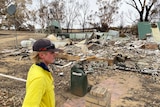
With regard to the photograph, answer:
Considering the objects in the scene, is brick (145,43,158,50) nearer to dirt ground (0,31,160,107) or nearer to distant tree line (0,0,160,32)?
dirt ground (0,31,160,107)

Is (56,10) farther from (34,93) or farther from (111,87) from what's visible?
(34,93)

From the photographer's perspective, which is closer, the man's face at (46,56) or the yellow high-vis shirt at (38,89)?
the yellow high-vis shirt at (38,89)

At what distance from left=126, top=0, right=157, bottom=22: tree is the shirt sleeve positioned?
22.1 m

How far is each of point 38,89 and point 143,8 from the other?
75.8ft

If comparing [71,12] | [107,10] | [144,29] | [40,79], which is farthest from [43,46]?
[107,10]

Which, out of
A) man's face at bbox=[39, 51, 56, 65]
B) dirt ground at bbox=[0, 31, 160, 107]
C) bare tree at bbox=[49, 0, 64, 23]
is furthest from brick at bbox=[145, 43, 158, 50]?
bare tree at bbox=[49, 0, 64, 23]

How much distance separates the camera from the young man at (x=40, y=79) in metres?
1.44

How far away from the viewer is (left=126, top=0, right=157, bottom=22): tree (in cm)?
2214

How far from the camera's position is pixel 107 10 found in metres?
21.0

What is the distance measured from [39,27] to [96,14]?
6210 millimetres

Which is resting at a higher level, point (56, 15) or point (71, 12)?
point (71, 12)

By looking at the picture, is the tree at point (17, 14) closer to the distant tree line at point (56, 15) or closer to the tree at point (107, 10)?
the distant tree line at point (56, 15)

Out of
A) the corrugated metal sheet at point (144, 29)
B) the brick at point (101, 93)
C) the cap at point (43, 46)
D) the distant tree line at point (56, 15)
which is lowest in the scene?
the brick at point (101, 93)

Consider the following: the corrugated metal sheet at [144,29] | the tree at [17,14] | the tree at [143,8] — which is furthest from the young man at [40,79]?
the tree at [143,8]
